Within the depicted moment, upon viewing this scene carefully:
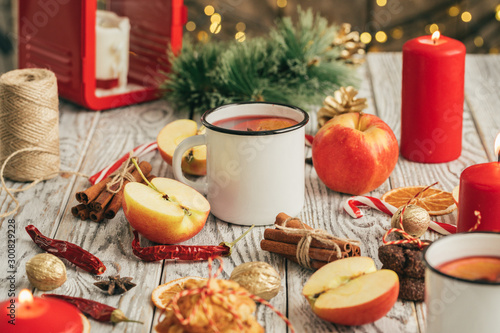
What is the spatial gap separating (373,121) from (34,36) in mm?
916

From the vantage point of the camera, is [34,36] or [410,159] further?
[34,36]

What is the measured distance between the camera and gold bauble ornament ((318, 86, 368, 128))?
1.42 m

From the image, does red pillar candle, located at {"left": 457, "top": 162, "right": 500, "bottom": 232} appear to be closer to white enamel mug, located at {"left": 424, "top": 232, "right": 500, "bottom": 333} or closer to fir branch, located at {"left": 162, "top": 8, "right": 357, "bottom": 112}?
white enamel mug, located at {"left": 424, "top": 232, "right": 500, "bottom": 333}

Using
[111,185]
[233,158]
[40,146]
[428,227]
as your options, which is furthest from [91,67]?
[428,227]

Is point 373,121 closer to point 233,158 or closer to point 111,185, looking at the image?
point 233,158

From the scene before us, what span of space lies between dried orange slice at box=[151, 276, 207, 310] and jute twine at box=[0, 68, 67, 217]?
41 cm

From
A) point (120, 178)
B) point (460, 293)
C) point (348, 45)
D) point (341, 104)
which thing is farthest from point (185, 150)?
point (348, 45)

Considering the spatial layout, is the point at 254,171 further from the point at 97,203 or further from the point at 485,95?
the point at 485,95

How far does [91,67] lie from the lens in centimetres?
151

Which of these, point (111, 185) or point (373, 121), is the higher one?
point (373, 121)

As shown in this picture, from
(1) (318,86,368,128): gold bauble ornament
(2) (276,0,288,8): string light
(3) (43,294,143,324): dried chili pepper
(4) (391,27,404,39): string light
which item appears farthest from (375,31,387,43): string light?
(3) (43,294,143,324): dried chili pepper

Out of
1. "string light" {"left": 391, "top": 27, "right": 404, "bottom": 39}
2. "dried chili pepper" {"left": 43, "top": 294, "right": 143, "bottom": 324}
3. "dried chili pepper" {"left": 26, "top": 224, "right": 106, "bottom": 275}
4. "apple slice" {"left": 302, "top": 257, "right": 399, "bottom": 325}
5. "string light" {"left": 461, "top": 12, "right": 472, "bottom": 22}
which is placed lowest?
"dried chili pepper" {"left": 26, "top": 224, "right": 106, "bottom": 275}

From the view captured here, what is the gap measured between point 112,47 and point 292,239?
840mm

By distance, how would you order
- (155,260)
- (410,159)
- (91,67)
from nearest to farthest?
1. (155,260)
2. (410,159)
3. (91,67)
